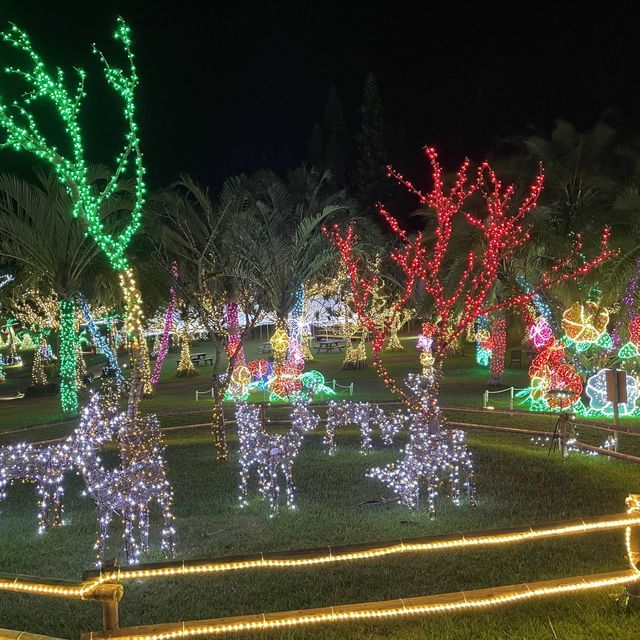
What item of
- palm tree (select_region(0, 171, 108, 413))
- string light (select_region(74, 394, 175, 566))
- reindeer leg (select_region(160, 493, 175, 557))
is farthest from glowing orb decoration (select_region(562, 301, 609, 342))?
palm tree (select_region(0, 171, 108, 413))

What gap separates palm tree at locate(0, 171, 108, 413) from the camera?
55.0 ft

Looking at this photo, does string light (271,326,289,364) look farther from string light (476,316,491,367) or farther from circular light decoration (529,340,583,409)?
string light (476,316,491,367)

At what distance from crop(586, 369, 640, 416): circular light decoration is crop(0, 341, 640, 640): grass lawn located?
4.25 metres

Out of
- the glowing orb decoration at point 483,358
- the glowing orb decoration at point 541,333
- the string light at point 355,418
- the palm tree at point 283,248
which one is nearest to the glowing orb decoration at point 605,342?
the glowing orb decoration at point 541,333

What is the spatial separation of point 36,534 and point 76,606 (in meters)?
2.44

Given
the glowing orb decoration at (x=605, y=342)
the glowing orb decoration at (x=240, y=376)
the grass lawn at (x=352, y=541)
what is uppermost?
the glowing orb decoration at (x=605, y=342)

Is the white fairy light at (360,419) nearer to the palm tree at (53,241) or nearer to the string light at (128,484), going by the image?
the string light at (128,484)

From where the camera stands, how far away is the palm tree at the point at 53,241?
55.0 feet

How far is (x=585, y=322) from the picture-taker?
1580cm

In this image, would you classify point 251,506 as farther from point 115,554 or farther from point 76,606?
point 76,606

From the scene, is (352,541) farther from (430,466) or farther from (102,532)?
(102,532)

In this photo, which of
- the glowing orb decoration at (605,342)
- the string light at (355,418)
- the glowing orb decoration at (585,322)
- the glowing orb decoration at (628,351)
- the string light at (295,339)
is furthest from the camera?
the string light at (295,339)

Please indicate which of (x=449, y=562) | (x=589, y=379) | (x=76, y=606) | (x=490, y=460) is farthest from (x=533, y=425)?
(x=76, y=606)

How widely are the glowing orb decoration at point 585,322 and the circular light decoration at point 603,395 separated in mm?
917
